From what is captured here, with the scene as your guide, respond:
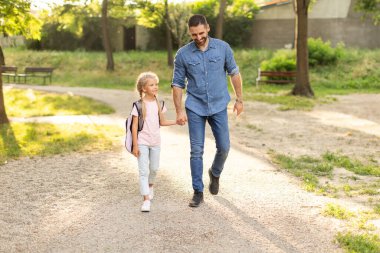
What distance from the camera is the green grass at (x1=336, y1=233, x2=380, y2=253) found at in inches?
177

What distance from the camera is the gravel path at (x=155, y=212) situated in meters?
4.75

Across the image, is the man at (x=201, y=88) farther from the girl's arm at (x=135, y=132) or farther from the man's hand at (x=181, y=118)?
the girl's arm at (x=135, y=132)

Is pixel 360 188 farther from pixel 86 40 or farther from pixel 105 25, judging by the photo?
pixel 86 40

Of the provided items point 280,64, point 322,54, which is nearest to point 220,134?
point 280,64

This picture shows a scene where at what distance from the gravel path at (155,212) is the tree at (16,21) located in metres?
5.01

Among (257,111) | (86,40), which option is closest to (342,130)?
(257,111)

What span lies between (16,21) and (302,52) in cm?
1121

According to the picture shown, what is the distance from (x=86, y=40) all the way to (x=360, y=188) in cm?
3653

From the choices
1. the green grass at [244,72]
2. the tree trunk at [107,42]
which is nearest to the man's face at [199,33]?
the green grass at [244,72]

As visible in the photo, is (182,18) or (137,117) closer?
(137,117)

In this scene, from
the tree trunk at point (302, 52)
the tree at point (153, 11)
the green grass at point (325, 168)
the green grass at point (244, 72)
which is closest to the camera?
the green grass at point (325, 168)

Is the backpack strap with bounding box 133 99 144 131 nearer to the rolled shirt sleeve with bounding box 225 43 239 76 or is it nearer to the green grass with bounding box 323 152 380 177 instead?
the rolled shirt sleeve with bounding box 225 43 239 76

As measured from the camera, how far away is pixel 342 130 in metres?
12.4

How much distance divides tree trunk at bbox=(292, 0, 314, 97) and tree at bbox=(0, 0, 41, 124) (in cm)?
1043
